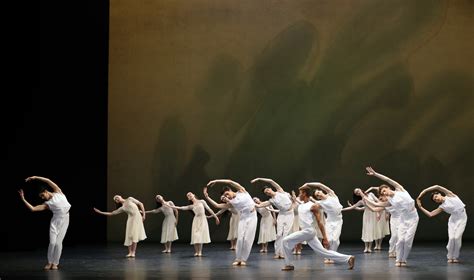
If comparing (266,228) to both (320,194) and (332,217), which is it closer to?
(332,217)

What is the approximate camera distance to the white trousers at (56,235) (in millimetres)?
12664

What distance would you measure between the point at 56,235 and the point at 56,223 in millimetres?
200

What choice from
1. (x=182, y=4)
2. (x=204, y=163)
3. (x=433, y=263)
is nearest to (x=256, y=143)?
(x=204, y=163)

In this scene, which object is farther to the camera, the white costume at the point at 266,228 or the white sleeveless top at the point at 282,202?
the white costume at the point at 266,228

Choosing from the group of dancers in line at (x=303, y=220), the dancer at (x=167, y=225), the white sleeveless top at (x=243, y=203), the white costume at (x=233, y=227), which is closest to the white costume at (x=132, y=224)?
the group of dancers in line at (x=303, y=220)

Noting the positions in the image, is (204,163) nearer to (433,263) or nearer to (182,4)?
(182,4)

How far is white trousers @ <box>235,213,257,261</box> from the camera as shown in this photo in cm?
1289

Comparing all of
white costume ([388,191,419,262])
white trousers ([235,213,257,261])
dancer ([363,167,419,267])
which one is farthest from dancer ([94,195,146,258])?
white costume ([388,191,419,262])

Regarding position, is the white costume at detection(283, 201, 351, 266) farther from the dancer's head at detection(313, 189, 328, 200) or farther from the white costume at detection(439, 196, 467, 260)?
the white costume at detection(439, 196, 467, 260)

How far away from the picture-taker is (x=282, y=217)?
49.4 ft

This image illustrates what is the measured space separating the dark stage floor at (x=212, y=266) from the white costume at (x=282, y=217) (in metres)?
0.37

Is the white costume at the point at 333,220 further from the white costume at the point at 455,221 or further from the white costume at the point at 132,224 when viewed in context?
the white costume at the point at 132,224

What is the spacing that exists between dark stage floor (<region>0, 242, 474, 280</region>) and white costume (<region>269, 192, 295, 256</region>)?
37cm

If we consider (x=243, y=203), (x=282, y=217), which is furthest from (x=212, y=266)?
(x=282, y=217)
